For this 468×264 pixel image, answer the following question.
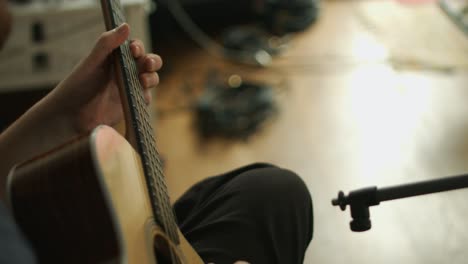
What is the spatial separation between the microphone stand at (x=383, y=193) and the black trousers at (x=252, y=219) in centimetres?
11

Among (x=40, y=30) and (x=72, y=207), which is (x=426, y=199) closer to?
(x=72, y=207)

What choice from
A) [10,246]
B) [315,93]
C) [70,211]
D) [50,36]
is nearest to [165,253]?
[70,211]

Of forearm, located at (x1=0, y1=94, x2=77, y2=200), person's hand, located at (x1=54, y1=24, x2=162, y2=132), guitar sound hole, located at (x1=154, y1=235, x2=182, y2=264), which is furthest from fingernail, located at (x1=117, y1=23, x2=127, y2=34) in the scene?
guitar sound hole, located at (x1=154, y1=235, x2=182, y2=264)

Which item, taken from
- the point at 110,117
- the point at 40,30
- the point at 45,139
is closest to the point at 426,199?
the point at 110,117

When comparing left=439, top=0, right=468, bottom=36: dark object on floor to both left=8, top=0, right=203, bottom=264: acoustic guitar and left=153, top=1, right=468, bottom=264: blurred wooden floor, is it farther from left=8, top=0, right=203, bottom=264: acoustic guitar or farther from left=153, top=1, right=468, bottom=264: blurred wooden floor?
left=8, top=0, right=203, bottom=264: acoustic guitar

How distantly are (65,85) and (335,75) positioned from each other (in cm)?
148

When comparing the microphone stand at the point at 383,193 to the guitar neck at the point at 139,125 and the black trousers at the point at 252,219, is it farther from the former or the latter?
the guitar neck at the point at 139,125

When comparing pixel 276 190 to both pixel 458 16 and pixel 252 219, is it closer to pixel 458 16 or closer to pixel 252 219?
pixel 252 219

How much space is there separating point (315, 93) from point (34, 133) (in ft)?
4.56

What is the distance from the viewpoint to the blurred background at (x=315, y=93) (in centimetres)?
147

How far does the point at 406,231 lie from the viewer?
1416 mm

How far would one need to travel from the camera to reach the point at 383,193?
75cm

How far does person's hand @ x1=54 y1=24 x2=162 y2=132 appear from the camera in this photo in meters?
0.77

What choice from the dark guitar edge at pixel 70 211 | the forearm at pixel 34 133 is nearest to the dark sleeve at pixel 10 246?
the dark guitar edge at pixel 70 211
